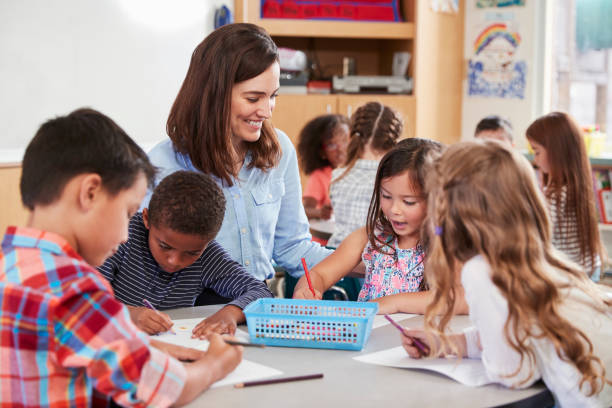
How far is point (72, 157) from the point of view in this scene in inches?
42.4

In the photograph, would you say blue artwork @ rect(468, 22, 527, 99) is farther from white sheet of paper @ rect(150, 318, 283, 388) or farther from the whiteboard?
white sheet of paper @ rect(150, 318, 283, 388)

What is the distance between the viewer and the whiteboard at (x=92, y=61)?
2488 millimetres

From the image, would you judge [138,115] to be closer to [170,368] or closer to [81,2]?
[81,2]

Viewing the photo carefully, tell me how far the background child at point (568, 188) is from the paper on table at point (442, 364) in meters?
1.64

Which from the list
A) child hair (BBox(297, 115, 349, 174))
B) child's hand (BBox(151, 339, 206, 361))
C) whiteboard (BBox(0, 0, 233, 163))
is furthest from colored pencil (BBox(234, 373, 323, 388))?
child hair (BBox(297, 115, 349, 174))

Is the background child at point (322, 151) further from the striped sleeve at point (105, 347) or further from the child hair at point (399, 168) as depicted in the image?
the striped sleeve at point (105, 347)

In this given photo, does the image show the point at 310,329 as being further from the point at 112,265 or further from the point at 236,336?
the point at 112,265

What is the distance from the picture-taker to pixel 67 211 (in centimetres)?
108

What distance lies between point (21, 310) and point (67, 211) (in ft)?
0.55

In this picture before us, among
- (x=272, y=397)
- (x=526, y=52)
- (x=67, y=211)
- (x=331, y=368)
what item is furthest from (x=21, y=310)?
(x=526, y=52)

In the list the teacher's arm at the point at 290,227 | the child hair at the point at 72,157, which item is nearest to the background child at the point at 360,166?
the teacher's arm at the point at 290,227

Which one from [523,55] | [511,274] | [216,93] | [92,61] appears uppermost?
[523,55]

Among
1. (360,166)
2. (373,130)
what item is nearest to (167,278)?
(360,166)

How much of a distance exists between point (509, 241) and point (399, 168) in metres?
0.65
